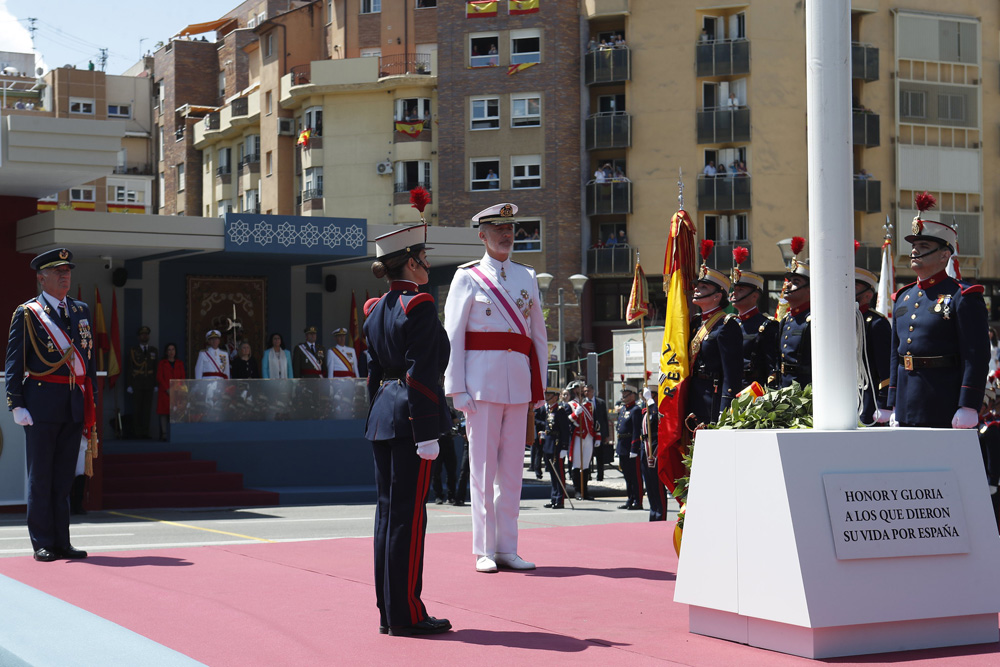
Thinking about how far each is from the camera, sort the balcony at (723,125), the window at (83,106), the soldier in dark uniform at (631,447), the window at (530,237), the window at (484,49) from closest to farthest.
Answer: the soldier in dark uniform at (631,447)
the balcony at (723,125)
the window at (530,237)
the window at (484,49)
the window at (83,106)

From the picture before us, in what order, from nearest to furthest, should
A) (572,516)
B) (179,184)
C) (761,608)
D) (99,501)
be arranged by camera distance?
1. (761,608)
2. (572,516)
3. (99,501)
4. (179,184)

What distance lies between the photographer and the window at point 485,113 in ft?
163

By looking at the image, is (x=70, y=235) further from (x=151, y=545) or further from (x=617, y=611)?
(x=617, y=611)

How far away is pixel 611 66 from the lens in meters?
48.2

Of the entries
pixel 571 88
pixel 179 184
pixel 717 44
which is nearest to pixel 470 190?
pixel 571 88

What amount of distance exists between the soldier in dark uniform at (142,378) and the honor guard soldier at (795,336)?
15.9 m

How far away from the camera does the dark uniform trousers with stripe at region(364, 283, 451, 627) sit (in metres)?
5.92

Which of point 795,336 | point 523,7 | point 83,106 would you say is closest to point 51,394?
point 795,336

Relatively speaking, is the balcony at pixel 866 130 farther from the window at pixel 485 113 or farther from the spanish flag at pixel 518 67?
the window at pixel 485 113

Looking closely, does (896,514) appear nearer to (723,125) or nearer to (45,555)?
(45,555)

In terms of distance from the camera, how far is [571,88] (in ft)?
161

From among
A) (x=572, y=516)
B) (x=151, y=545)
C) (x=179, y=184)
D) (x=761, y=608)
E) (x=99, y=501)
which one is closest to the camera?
(x=761, y=608)

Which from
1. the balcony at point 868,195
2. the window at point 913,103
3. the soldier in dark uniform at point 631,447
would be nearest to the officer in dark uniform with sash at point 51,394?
the soldier in dark uniform at point 631,447

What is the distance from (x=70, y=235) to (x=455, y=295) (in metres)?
13.1
